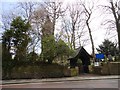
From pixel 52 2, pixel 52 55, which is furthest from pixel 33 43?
pixel 52 2

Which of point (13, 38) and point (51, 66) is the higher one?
point (13, 38)

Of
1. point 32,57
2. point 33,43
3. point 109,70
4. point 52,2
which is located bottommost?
point 109,70

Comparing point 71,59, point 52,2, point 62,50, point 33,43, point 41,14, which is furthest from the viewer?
point 52,2

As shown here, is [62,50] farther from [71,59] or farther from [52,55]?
[71,59]

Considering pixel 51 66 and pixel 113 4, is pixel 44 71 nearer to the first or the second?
pixel 51 66

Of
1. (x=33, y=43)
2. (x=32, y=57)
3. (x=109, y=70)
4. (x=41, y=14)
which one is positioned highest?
(x=41, y=14)

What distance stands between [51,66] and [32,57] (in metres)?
2.72

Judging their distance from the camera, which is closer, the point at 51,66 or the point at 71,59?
the point at 51,66

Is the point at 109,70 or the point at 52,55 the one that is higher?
the point at 52,55

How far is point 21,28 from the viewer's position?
28.9m

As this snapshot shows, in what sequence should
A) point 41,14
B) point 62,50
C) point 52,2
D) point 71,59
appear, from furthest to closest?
1. point 52,2
2. point 41,14
3. point 71,59
4. point 62,50

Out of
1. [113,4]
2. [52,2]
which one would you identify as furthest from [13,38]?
[113,4]

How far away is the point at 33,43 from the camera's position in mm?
31219

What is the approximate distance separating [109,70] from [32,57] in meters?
11.0
